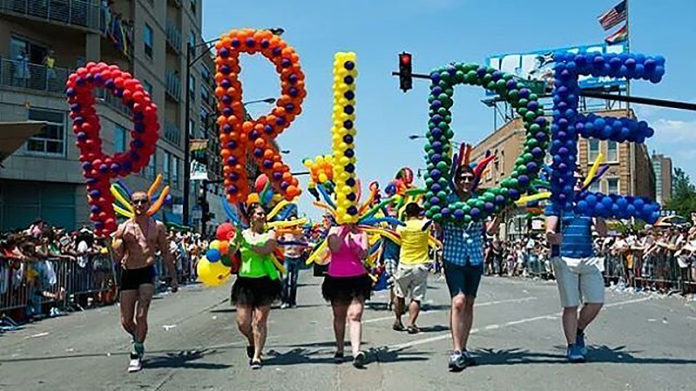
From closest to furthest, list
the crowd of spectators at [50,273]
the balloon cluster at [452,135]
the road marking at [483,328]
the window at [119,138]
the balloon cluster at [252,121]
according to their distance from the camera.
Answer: the balloon cluster at [452,135]
the balloon cluster at [252,121]
the road marking at [483,328]
the crowd of spectators at [50,273]
the window at [119,138]

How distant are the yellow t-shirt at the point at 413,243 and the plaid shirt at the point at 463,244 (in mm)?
2873

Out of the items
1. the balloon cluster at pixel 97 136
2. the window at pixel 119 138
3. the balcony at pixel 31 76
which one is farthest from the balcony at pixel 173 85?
the balloon cluster at pixel 97 136

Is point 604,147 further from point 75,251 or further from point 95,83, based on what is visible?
point 95,83

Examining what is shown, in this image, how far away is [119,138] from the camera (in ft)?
115

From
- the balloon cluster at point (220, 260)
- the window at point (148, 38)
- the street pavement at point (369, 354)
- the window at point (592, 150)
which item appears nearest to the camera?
the street pavement at point (369, 354)

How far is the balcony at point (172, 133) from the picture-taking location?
46022 millimetres

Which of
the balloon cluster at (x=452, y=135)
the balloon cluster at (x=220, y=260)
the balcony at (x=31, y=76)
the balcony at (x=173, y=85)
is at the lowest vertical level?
the balloon cluster at (x=220, y=260)

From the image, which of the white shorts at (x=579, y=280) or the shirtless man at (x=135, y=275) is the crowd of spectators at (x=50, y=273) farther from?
the white shorts at (x=579, y=280)

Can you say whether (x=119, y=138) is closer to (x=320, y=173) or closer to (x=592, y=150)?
(x=320, y=173)

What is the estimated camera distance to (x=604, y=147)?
53750 millimetres

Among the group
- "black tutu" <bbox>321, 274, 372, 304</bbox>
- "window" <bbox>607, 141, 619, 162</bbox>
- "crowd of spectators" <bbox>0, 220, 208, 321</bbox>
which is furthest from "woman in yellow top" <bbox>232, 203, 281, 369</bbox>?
"window" <bbox>607, 141, 619, 162</bbox>

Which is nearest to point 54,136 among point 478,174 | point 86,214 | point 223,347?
point 86,214

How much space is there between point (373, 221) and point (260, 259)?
1432 millimetres

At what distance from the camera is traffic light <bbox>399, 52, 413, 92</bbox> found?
64.6 ft
